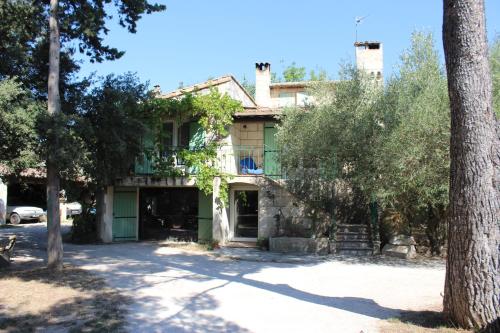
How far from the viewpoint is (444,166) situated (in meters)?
10.6

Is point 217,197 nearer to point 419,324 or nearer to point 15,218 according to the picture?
point 419,324

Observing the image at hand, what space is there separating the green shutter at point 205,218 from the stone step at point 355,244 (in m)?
5.05

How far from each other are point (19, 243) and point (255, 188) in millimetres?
8399

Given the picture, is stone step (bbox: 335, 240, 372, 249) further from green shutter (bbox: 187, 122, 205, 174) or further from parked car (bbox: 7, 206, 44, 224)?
parked car (bbox: 7, 206, 44, 224)

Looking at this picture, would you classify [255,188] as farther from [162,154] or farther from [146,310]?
[146,310]

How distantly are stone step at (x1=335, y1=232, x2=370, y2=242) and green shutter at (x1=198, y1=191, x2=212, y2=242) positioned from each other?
16.4 ft

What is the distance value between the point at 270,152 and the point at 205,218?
11.5ft

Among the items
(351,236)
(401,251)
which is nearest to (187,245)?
(351,236)

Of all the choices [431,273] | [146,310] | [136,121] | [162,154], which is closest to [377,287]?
[431,273]

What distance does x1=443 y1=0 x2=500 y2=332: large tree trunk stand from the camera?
538 centimetres

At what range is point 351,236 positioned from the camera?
13961 mm

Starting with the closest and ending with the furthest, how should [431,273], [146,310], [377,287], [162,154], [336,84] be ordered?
[146,310], [377,287], [431,273], [336,84], [162,154]

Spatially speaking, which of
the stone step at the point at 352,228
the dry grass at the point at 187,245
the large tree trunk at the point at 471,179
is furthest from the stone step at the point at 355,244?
the large tree trunk at the point at 471,179

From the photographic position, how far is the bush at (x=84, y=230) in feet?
53.5
